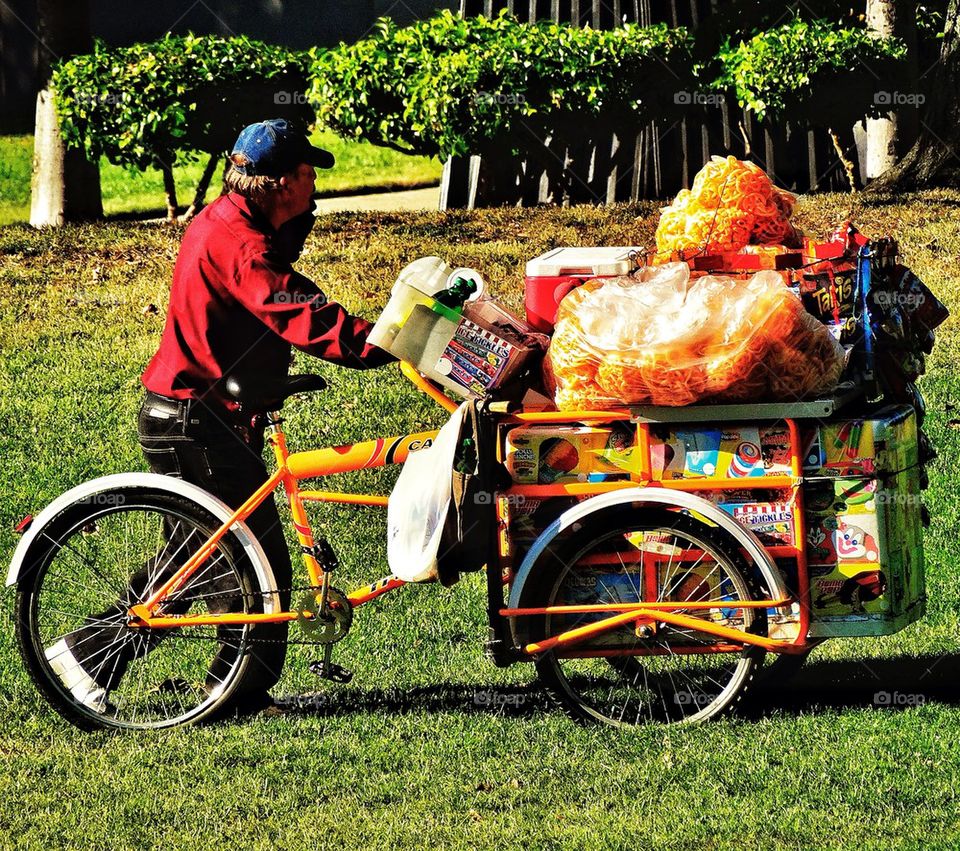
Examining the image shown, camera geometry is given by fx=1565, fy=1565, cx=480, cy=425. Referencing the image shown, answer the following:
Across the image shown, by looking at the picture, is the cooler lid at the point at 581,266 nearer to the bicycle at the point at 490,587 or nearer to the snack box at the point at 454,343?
the snack box at the point at 454,343

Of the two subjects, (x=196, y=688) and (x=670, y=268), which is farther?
(x=196, y=688)

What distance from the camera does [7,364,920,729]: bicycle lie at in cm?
467

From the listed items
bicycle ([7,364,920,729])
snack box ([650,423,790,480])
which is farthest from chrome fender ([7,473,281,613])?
snack box ([650,423,790,480])

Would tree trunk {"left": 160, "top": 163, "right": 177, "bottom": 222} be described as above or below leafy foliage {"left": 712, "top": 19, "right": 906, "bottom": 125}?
below

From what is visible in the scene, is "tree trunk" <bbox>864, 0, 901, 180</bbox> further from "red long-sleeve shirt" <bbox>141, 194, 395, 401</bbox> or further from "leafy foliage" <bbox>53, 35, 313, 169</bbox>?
"red long-sleeve shirt" <bbox>141, 194, 395, 401</bbox>

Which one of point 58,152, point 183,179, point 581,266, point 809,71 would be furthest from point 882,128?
point 581,266

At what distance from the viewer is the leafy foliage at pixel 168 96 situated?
10.8m

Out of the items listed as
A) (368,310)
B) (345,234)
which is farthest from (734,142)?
(368,310)

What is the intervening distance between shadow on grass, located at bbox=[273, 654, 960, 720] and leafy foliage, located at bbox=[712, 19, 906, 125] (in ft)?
21.9

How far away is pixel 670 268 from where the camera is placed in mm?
4750

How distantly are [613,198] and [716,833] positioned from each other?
27.7ft

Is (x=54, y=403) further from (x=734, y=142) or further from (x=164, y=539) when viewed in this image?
(x=734, y=142)

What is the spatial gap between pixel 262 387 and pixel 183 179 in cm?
1160

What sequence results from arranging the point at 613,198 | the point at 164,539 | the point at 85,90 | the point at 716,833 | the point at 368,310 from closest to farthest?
the point at 716,833 < the point at 164,539 < the point at 368,310 < the point at 85,90 < the point at 613,198
